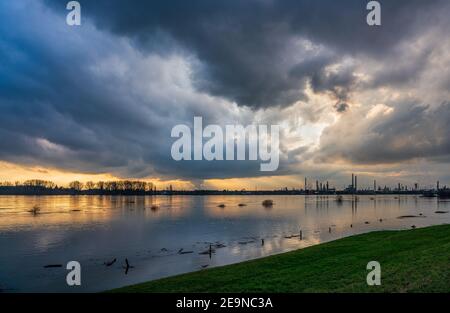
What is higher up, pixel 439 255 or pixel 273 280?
pixel 439 255

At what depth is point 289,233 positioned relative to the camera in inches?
2616

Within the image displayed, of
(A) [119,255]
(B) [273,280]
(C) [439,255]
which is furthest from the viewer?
(A) [119,255]

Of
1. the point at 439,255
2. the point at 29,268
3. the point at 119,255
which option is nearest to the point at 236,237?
the point at 119,255
